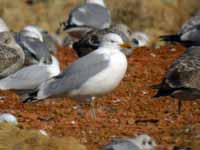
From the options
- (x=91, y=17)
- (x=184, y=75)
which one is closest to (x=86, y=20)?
(x=91, y=17)

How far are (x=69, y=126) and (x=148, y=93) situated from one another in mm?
2491

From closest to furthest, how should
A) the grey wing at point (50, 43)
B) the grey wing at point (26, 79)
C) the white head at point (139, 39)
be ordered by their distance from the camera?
the grey wing at point (26, 79) → the grey wing at point (50, 43) → the white head at point (139, 39)

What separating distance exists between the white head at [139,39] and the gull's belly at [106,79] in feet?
19.2

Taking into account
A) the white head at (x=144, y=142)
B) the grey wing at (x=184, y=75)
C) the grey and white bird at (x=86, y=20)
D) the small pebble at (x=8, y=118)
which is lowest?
the grey and white bird at (x=86, y=20)

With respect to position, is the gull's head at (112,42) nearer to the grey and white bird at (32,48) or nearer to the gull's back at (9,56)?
the gull's back at (9,56)

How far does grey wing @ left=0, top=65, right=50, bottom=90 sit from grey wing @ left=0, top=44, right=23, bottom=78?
1.51 feet

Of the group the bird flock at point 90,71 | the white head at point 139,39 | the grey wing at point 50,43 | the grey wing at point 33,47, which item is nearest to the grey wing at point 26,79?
the bird flock at point 90,71

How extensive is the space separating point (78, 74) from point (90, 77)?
0.47 feet

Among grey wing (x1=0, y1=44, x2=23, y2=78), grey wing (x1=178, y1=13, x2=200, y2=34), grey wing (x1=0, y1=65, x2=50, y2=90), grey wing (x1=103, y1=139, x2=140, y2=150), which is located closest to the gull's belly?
grey wing (x1=0, y1=65, x2=50, y2=90)

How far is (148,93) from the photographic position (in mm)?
10867

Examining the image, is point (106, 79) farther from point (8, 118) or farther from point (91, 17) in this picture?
point (91, 17)

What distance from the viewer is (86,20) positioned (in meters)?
15.7

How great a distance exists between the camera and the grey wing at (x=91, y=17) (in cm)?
1566

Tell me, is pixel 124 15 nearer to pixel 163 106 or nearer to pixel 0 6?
pixel 0 6
